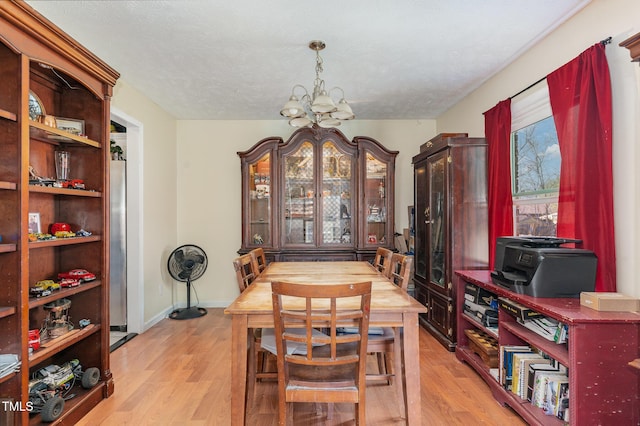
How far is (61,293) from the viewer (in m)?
1.95

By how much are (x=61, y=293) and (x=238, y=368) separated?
1174 millimetres

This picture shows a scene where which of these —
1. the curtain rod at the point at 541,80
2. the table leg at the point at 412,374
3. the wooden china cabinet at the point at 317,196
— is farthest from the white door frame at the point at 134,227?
the curtain rod at the point at 541,80

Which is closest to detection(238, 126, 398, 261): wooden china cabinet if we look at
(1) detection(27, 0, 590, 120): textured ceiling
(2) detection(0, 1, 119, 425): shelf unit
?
(1) detection(27, 0, 590, 120): textured ceiling

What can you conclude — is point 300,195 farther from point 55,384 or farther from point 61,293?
point 55,384

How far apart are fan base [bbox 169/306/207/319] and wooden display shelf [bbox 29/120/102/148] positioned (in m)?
2.50

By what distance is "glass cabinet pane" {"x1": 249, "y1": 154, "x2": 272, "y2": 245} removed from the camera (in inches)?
162

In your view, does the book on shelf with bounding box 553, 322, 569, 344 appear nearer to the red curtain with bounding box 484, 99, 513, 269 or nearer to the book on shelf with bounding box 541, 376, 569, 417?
the book on shelf with bounding box 541, 376, 569, 417

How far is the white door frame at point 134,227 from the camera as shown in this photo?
11.6 ft

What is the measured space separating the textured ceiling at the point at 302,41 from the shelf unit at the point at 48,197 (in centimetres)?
44

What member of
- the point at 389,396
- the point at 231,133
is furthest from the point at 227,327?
the point at 231,133

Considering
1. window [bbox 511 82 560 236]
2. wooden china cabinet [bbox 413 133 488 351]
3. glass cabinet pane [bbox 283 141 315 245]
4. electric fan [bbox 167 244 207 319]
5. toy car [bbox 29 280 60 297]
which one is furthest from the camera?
glass cabinet pane [bbox 283 141 315 245]

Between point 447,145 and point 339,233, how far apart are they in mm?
1677

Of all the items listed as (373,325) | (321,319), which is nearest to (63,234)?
(321,319)

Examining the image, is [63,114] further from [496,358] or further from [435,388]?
[496,358]
